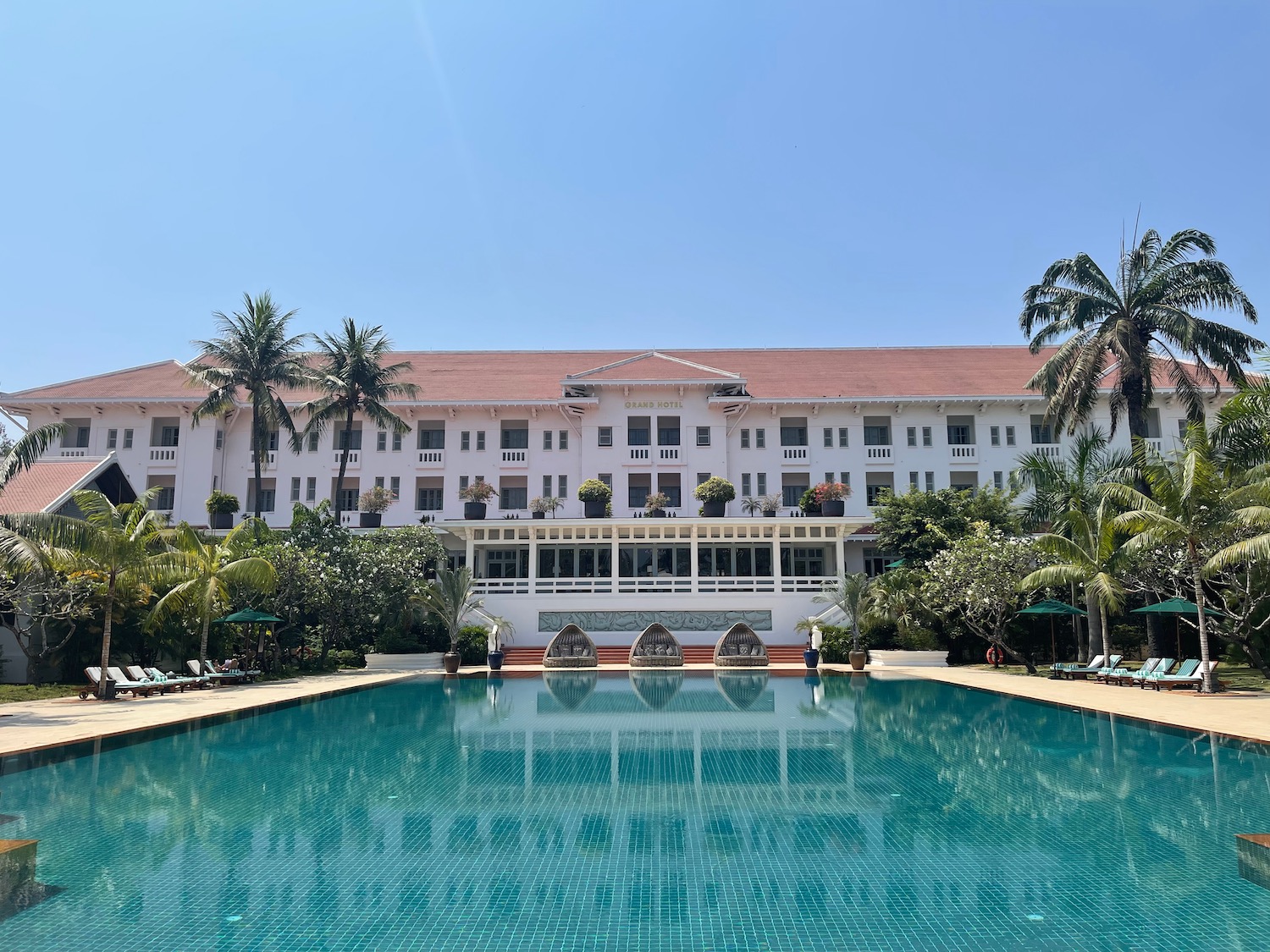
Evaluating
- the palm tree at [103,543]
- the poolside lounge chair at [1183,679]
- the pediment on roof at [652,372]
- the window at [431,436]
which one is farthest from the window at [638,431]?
the poolside lounge chair at [1183,679]

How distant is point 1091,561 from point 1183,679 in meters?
4.08

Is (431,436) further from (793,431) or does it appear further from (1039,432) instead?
(1039,432)

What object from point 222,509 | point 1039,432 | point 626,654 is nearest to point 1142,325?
point 1039,432

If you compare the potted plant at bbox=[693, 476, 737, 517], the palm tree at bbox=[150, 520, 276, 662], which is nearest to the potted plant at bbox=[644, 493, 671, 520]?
the potted plant at bbox=[693, 476, 737, 517]

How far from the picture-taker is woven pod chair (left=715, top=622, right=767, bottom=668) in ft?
91.3

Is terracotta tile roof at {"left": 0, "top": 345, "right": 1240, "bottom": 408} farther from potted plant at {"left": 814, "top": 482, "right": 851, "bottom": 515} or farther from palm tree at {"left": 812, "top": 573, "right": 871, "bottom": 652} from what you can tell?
palm tree at {"left": 812, "top": 573, "right": 871, "bottom": 652}

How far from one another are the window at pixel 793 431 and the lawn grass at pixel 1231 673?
44.3 feet

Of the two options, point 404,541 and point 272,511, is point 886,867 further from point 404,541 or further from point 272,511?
point 272,511

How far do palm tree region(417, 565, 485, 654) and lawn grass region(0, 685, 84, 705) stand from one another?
10223 millimetres

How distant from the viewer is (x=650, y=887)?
21.8 feet

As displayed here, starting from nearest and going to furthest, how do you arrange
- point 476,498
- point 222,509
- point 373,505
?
point 222,509
point 476,498
point 373,505

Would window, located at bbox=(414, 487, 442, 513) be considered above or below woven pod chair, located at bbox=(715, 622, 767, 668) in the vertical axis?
above

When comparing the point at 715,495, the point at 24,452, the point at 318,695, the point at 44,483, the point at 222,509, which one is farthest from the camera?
the point at 222,509

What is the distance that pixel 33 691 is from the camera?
1964 cm
